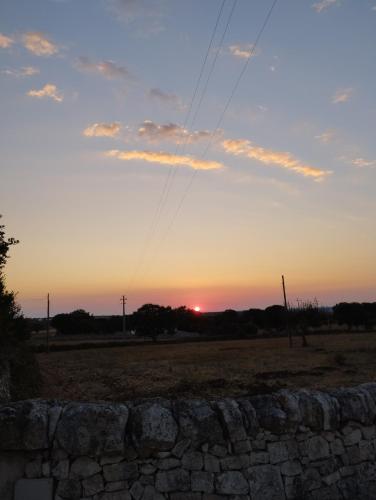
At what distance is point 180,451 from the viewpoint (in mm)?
5453

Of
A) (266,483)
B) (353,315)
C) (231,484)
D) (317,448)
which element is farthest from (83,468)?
(353,315)

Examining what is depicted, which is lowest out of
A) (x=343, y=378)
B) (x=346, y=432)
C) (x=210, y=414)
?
(x=343, y=378)

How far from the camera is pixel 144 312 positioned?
8994cm

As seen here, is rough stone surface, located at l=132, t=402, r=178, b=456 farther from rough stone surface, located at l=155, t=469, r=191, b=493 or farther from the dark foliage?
the dark foliage

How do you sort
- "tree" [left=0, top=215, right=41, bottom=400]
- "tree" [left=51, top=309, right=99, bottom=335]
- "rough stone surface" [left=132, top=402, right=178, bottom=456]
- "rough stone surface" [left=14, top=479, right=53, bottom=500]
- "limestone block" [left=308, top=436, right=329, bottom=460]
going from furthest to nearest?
"tree" [left=51, top=309, right=99, bottom=335]
"tree" [left=0, top=215, right=41, bottom=400]
"limestone block" [left=308, top=436, right=329, bottom=460]
"rough stone surface" [left=132, top=402, right=178, bottom=456]
"rough stone surface" [left=14, top=479, right=53, bottom=500]

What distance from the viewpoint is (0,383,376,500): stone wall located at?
5.18 metres

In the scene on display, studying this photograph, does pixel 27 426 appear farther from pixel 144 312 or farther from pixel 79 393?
pixel 144 312

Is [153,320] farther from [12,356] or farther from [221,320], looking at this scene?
[12,356]

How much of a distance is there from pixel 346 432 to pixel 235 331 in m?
84.3

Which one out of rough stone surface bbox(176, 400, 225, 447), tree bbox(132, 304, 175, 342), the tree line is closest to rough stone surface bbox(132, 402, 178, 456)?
rough stone surface bbox(176, 400, 225, 447)

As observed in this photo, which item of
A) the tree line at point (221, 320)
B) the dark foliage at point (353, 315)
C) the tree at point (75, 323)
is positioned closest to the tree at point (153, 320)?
the tree line at point (221, 320)

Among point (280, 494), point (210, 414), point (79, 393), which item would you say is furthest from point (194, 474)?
point (79, 393)

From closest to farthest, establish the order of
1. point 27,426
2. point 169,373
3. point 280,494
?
point 27,426, point 280,494, point 169,373

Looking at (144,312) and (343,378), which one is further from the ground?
(144,312)
